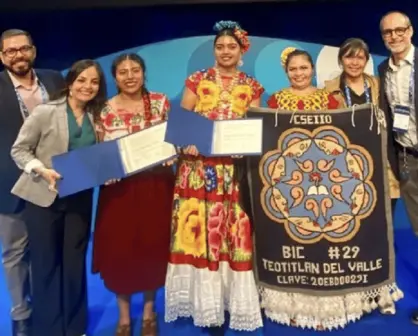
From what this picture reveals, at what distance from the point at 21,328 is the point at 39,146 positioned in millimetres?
948

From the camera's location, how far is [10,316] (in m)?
2.87

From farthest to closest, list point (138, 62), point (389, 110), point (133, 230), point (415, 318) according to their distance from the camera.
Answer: point (415, 318) → point (389, 110) → point (133, 230) → point (138, 62)

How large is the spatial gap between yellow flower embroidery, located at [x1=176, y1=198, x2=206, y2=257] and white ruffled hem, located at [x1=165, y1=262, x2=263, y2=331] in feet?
0.31

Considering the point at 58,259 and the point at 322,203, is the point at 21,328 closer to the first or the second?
the point at 58,259

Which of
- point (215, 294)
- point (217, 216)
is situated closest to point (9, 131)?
point (217, 216)

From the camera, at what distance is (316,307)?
8.63 feet

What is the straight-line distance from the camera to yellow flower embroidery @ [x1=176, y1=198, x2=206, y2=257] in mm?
2514

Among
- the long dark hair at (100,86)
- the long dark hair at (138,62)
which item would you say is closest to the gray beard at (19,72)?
the long dark hair at (100,86)

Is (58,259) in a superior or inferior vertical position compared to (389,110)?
inferior

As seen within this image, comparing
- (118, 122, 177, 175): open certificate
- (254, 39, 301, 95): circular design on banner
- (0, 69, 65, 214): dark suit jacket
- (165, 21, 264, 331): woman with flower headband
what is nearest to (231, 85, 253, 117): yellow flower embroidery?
(165, 21, 264, 331): woman with flower headband

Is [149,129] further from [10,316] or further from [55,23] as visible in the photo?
[55,23]

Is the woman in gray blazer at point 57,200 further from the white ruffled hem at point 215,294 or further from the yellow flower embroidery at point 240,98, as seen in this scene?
the yellow flower embroidery at point 240,98

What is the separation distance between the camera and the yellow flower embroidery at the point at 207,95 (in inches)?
97.8

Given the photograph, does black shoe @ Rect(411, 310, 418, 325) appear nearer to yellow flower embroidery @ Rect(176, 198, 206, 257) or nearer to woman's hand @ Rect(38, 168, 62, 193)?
yellow flower embroidery @ Rect(176, 198, 206, 257)
